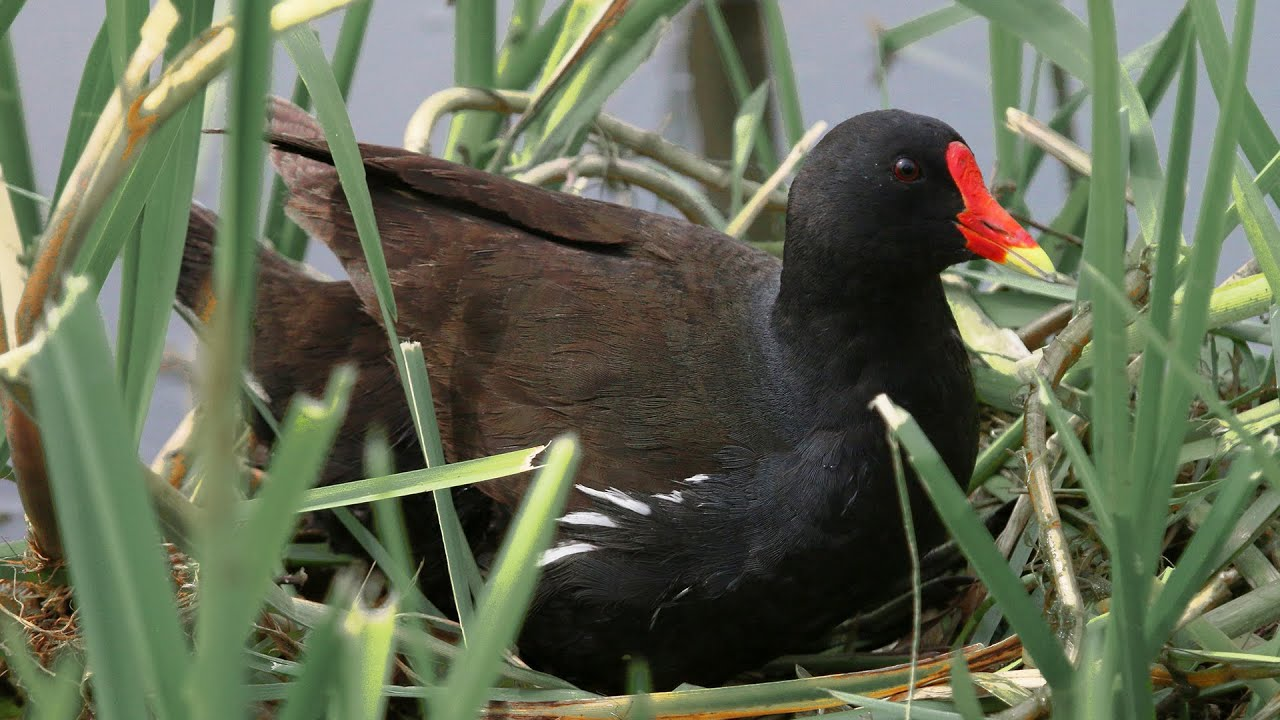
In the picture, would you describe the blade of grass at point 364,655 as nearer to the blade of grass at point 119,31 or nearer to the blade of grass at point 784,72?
the blade of grass at point 119,31

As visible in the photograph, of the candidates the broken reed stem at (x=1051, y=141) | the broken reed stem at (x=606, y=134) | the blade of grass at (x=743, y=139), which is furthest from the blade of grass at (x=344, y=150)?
the blade of grass at (x=743, y=139)

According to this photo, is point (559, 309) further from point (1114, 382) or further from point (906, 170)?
point (1114, 382)

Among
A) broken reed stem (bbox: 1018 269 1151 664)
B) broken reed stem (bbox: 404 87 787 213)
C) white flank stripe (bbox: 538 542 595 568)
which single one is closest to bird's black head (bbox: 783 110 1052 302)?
broken reed stem (bbox: 1018 269 1151 664)

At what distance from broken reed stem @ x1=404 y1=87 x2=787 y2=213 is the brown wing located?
0.20 meters

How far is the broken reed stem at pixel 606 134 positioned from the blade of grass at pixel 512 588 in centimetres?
136

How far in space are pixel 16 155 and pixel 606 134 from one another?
0.96 meters

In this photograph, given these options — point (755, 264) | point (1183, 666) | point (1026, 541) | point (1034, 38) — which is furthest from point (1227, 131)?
point (755, 264)

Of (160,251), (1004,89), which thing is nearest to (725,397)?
(160,251)

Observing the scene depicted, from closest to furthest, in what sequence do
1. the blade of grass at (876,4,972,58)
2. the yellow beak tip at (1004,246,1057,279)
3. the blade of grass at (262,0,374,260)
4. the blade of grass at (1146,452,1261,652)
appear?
the blade of grass at (1146,452,1261,652) < the yellow beak tip at (1004,246,1057,279) < the blade of grass at (262,0,374,260) < the blade of grass at (876,4,972,58)

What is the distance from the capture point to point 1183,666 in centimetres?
113

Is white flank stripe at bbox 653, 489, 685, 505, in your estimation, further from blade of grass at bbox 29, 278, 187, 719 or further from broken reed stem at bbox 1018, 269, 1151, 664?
blade of grass at bbox 29, 278, 187, 719

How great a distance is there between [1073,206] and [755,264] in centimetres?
59

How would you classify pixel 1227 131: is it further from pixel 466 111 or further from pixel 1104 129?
pixel 466 111

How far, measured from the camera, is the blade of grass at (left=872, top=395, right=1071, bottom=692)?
0.74 m
